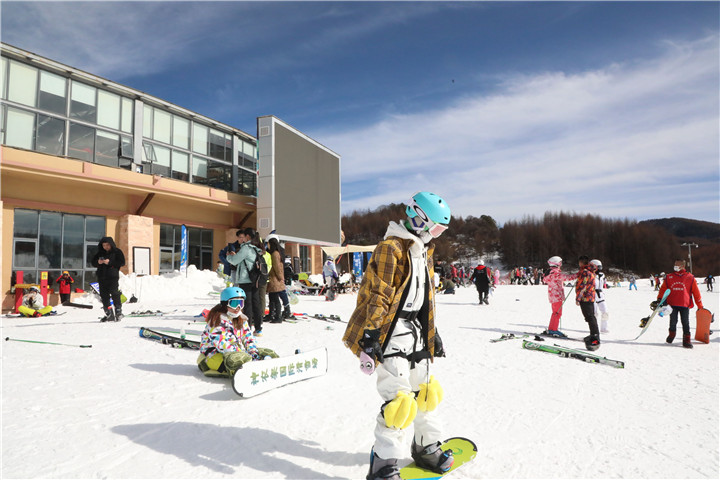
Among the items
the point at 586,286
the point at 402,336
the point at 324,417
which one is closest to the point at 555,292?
the point at 586,286

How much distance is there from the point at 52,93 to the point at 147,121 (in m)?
4.17

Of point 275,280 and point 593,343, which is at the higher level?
point 275,280

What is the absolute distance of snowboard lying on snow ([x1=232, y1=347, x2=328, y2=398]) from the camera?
4000mm

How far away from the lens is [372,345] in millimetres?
2432

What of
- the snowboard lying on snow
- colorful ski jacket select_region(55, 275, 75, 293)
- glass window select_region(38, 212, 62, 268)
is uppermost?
glass window select_region(38, 212, 62, 268)

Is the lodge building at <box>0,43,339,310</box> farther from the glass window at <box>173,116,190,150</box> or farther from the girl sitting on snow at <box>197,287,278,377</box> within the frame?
the girl sitting on snow at <box>197,287,278,377</box>

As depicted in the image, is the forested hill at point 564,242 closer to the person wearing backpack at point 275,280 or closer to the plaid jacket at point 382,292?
the person wearing backpack at point 275,280

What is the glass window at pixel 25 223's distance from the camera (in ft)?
49.5

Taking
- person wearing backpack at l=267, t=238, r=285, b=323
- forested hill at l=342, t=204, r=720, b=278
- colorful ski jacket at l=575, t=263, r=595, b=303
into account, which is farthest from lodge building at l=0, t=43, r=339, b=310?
forested hill at l=342, t=204, r=720, b=278

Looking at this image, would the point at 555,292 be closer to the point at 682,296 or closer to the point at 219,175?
the point at 682,296

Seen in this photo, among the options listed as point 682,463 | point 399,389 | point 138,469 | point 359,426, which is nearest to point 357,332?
point 399,389

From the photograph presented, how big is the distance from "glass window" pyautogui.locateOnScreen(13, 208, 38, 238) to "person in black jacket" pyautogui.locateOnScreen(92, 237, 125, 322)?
935 centimetres

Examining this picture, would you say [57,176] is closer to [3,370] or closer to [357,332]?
[3,370]

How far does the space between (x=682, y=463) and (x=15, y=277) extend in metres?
18.8
